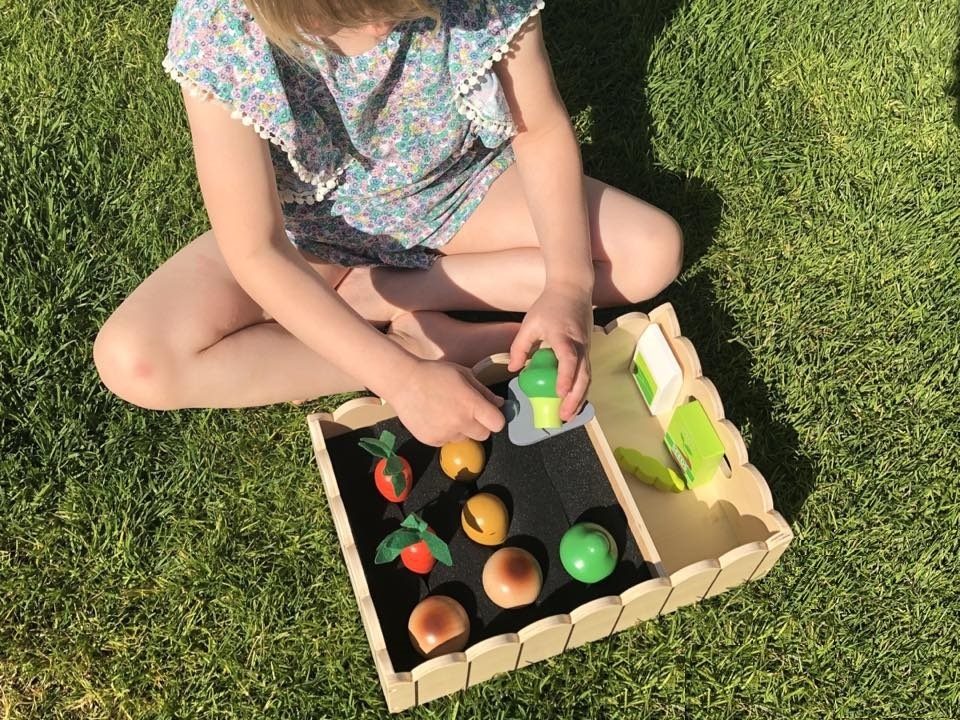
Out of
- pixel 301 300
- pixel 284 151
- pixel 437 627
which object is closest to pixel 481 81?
pixel 284 151

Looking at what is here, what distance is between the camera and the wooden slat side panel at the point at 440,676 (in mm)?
1081

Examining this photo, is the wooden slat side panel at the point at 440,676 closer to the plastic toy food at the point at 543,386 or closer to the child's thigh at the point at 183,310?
the plastic toy food at the point at 543,386

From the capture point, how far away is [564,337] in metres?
1.21

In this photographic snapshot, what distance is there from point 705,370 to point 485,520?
1.80 ft

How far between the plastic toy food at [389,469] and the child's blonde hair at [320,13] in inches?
21.0

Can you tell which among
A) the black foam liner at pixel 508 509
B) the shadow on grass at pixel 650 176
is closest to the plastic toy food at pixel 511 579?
the black foam liner at pixel 508 509

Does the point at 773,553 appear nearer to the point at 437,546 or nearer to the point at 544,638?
the point at 544,638

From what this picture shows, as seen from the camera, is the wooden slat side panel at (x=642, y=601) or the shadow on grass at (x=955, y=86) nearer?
the wooden slat side panel at (x=642, y=601)

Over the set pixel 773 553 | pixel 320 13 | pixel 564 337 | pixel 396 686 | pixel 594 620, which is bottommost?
pixel 396 686

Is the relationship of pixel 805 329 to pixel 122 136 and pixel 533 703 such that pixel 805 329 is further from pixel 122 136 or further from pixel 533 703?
pixel 122 136

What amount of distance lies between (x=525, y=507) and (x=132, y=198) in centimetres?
96

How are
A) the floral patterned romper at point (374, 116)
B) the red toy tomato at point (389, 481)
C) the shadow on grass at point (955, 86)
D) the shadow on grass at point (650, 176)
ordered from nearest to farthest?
the floral patterned romper at point (374, 116) < the red toy tomato at point (389, 481) < the shadow on grass at point (650, 176) < the shadow on grass at point (955, 86)

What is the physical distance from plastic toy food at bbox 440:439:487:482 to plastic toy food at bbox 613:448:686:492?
Result: 0.21 meters

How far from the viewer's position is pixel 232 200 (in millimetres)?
1112
